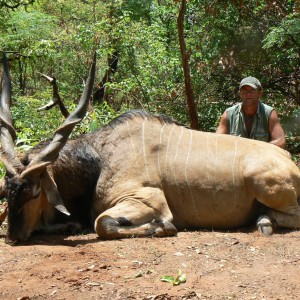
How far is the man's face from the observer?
568 cm

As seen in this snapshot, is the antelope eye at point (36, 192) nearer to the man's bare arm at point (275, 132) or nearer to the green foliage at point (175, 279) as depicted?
the green foliage at point (175, 279)

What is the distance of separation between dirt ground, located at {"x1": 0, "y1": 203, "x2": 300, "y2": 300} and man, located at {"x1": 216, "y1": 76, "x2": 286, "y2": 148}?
4.70 feet

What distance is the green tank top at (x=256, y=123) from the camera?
575cm

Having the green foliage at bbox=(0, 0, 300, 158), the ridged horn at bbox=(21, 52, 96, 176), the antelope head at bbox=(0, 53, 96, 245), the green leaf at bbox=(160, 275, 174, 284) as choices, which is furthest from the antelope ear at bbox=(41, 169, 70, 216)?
the green foliage at bbox=(0, 0, 300, 158)

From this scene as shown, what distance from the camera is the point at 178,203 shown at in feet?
15.8

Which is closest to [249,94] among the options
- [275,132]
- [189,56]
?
[275,132]

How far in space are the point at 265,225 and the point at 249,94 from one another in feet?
5.26

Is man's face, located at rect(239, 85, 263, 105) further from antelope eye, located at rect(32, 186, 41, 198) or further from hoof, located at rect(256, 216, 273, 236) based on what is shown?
antelope eye, located at rect(32, 186, 41, 198)

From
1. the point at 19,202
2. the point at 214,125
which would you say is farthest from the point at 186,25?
the point at 19,202

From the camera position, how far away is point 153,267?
3547 millimetres

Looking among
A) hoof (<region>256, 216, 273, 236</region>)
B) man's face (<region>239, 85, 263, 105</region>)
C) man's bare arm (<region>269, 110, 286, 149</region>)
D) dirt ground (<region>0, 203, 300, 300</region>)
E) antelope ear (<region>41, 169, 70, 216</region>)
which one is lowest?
hoof (<region>256, 216, 273, 236</region>)

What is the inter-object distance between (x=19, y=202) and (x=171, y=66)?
5872 millimetres

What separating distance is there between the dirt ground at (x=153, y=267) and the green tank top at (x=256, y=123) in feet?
4.85

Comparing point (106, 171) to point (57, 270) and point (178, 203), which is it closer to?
point (178, 203)
